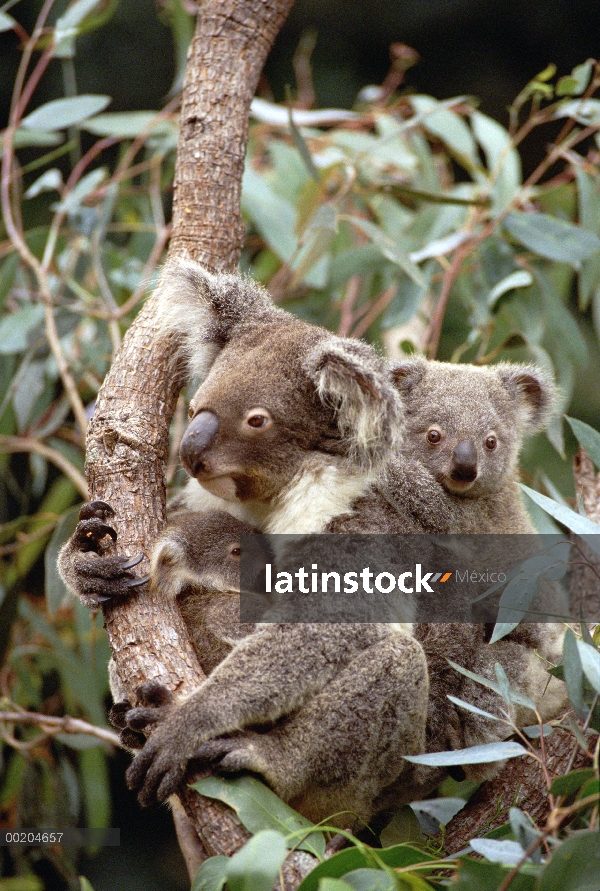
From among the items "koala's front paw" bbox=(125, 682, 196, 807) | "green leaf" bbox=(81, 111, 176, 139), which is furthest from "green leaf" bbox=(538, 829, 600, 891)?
"green leaf" bbox=(81, 111, 176, 139)

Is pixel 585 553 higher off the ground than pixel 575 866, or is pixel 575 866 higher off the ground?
pixel 575 866

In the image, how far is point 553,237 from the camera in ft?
10.5

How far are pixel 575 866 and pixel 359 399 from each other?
1034mm

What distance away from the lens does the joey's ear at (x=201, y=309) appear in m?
2.25

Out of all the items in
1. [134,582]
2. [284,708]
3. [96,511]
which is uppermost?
[96,511]

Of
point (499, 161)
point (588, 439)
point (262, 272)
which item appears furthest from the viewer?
point (262, 272)

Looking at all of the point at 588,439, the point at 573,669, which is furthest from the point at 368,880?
the point at 588,439

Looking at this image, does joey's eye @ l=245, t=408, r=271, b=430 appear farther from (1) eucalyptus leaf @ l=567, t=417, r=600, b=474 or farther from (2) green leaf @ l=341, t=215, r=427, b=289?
(2) green leaf @ l=341, t=215, r=427, b=289

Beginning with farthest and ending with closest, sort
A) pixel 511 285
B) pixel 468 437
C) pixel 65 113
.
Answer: pixel 65 113 < pixel 511 285 < pixel 468 437

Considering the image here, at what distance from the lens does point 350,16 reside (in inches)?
264

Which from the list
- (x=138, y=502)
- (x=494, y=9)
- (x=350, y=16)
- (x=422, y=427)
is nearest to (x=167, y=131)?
(x=422, y=427)

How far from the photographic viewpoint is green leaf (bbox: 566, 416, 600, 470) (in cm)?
212

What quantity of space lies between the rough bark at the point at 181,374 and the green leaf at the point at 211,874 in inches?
1.0

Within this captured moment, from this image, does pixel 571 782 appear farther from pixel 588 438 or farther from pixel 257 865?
pixel 588 438
